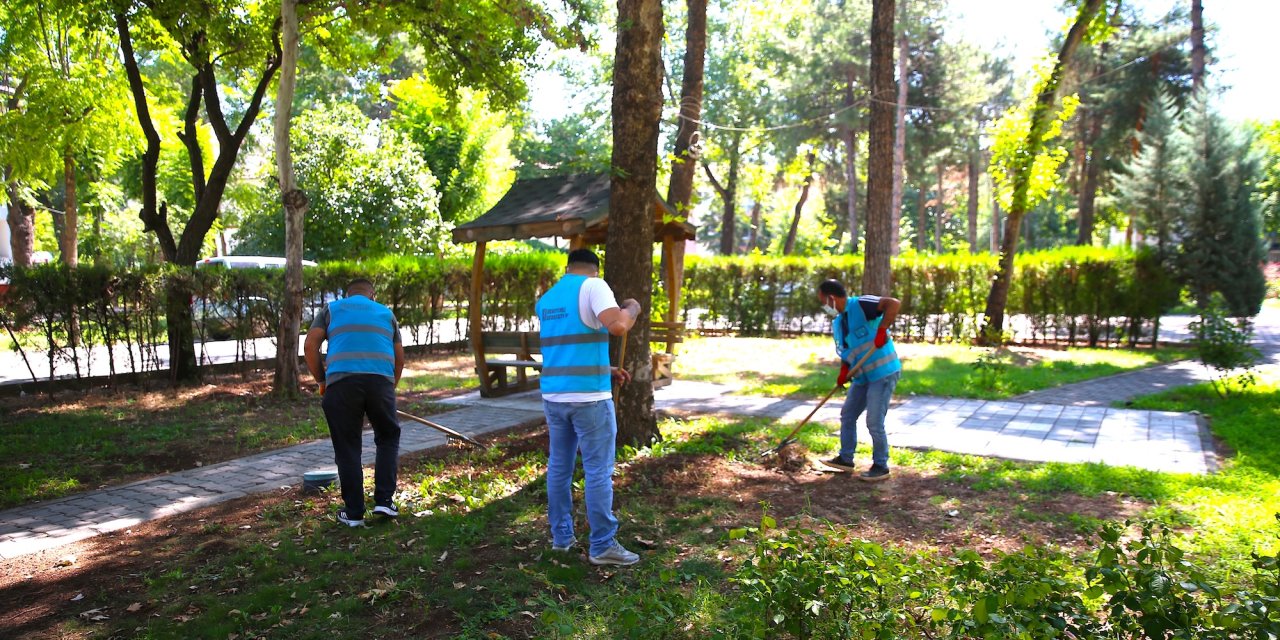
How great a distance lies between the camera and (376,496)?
553 cm

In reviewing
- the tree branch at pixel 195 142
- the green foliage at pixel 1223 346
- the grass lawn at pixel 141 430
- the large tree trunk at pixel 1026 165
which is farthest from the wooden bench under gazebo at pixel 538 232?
the large tree trunk at pixel 1026 165

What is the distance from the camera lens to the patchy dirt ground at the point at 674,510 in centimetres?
409

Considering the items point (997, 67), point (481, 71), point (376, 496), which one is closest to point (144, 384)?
point (481, 71)

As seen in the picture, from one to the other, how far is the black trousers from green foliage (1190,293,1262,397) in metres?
9.25

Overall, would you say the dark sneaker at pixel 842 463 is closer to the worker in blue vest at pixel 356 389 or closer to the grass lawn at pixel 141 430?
the worker in blue vest at pixel 356 389

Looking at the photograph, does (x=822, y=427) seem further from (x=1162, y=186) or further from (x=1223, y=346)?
(x=1162, y=186)

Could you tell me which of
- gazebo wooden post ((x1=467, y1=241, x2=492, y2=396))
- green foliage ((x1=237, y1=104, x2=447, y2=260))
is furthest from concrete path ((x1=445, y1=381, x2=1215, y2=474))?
green foliage ((x1=237, y1=104, x2=447, y2=260))

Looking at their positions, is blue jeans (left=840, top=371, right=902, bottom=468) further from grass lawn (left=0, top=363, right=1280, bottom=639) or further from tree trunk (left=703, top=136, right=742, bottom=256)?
tree trunk (left=703, top=136, right=742, bottom=256)

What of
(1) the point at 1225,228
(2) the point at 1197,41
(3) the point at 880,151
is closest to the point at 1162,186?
(1) the point at 1225,228

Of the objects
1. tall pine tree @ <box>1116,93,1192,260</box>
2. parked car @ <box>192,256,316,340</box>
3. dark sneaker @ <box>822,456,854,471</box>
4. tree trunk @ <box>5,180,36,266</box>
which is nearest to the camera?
dark sneaker @ <box>822,456,854,471</box>

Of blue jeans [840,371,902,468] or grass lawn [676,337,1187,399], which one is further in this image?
grass lawn [676,337,1187,399]

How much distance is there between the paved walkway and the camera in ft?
19.0

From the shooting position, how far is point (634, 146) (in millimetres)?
6844

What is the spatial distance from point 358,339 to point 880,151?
8847mm
